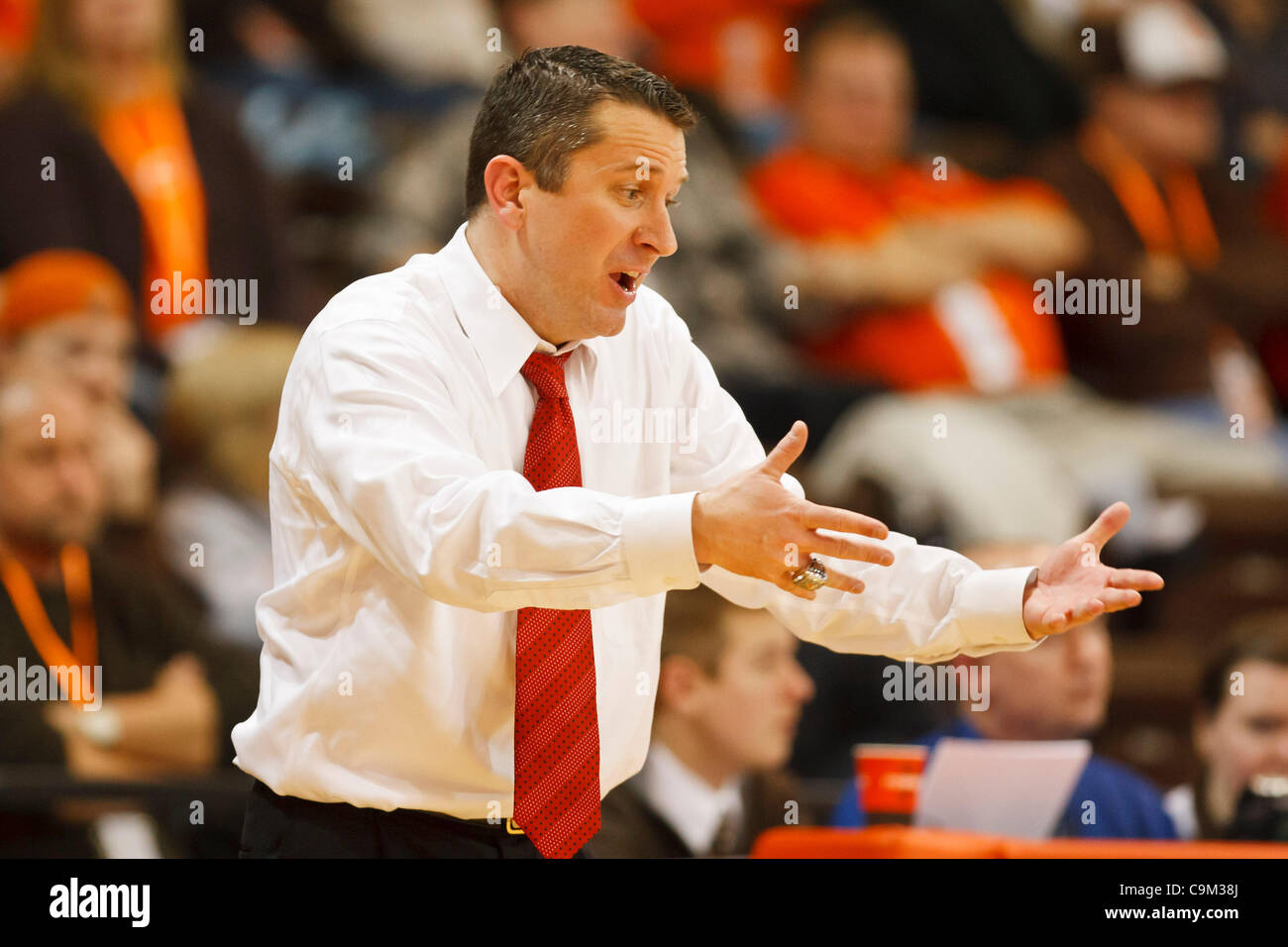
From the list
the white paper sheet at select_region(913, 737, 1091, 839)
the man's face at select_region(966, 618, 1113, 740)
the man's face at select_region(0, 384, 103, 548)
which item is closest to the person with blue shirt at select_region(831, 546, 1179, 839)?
the man's face at select_region(966, 618, 1113, 740)

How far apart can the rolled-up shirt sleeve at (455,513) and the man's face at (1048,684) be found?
194 cm

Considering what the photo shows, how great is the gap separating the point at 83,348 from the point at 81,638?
0.76m

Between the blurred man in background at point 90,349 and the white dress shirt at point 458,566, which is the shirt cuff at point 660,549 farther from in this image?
the blurred man in background at point 90,349

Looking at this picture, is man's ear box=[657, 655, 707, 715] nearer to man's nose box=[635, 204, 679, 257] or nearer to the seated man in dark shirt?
the seated man in dark shirt

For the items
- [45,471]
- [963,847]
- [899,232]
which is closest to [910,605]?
[963,847]

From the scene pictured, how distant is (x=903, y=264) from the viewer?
5.61 m

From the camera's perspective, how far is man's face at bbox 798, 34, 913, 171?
5812mm

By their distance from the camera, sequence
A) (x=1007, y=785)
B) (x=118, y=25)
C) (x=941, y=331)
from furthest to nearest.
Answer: (x=941, y=331)
(x=118, y=25)
(x=1007, y=785)

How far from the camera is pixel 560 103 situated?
2.31 metres

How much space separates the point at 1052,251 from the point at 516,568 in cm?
437

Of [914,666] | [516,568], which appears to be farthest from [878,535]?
[914,666]

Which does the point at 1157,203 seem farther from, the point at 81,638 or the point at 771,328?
the point at 81,638

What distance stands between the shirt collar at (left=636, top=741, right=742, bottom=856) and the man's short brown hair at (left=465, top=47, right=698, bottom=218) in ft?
5.44
